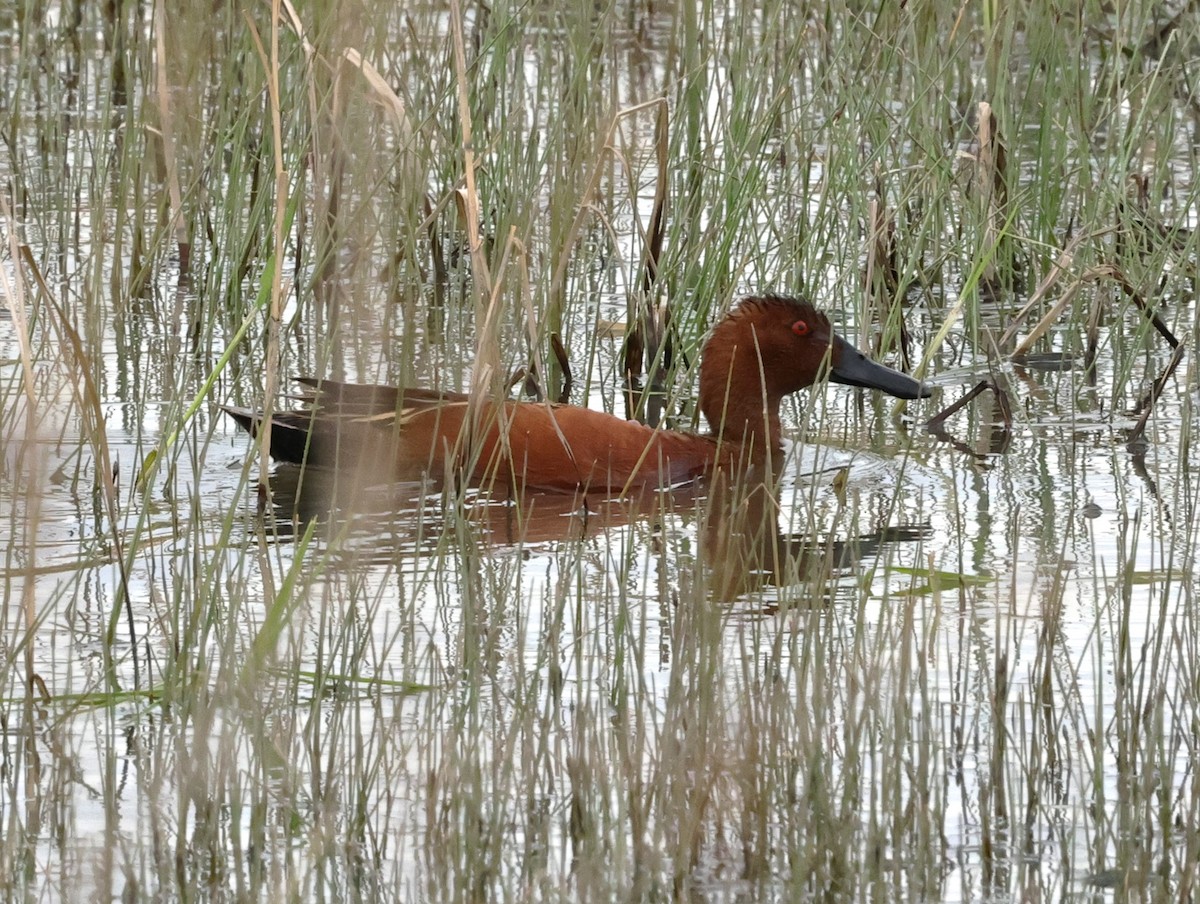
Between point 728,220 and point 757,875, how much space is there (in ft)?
11.0

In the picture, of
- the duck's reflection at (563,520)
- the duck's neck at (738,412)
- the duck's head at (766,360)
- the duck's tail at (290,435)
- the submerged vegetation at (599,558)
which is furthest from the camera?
the duck's neck at (738,412)

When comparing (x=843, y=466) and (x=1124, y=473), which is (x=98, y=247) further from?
(x=1124, y=473)

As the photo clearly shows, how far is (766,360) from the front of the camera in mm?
6598

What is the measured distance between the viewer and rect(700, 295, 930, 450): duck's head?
6.50 m

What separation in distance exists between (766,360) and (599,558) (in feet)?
4.97

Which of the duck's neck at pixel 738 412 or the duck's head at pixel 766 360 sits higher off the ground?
the duck's head at pixel 766 360

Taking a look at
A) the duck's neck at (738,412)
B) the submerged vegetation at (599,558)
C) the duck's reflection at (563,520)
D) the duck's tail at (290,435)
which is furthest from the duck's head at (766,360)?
the duck's tail at (290,435)

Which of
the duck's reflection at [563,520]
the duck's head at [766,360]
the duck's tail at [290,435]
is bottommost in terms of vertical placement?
the duck's reflection at [563,520]

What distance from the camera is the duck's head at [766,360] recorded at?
6500 mm

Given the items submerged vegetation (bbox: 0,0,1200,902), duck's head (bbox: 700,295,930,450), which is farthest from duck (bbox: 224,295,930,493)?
submerged vegetation (bbox: 0,0,1200,902)

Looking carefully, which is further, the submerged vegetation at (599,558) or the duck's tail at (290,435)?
the duck's tail at (290,435)

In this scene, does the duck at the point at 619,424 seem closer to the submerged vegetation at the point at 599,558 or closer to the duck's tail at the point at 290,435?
the duck's tail at the point at 290,435

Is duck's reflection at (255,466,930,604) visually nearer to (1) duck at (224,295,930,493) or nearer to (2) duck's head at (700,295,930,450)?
(1) duck at (224,295,930,493)

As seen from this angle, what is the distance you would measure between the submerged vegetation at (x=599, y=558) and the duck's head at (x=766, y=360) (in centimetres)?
14
